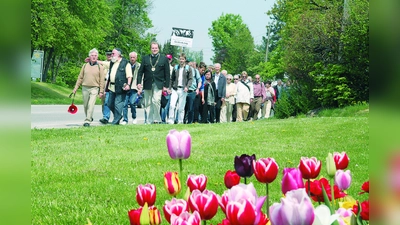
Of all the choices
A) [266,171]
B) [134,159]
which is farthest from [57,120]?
[266,171]

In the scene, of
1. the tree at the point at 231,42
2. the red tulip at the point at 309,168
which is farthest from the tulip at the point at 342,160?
the tree at the point at 231,42

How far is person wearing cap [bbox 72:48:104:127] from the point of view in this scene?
13188 mm

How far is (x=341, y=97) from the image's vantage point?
18.4 metres

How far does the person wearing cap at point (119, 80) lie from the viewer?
45.4 ft

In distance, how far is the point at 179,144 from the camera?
72.2 inches

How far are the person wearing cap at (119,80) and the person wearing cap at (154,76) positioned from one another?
1.15 feet

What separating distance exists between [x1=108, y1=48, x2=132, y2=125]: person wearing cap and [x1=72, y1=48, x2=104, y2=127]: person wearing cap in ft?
1.84

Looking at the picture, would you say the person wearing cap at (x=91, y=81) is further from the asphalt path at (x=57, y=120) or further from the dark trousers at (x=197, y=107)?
the dark trousers at (x=197, y=107)

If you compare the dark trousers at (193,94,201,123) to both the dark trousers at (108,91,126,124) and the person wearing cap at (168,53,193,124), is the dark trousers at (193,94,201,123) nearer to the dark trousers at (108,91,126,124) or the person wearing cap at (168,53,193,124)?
the person wearing cap at (168,53,193,124)

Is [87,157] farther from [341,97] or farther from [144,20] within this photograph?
[144,20]

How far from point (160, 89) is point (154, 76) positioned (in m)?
0.39

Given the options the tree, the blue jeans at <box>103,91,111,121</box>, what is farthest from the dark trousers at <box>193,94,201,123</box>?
the tree

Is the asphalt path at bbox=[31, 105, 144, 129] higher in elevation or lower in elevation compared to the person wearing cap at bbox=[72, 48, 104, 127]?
lower
